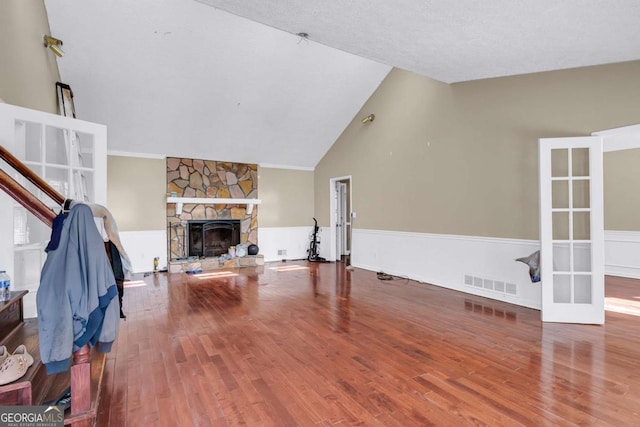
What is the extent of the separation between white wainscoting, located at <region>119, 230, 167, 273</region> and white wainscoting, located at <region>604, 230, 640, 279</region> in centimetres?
885

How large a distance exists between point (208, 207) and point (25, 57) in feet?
15.0

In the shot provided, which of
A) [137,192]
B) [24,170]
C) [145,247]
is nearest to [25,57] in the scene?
[24,170]

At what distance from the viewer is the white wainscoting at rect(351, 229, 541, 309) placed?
4195 mm

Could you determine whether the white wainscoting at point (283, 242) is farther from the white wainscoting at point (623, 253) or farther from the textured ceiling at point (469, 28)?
the white wainscoting at point (623, 253)

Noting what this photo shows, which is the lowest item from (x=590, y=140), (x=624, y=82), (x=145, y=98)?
(x=590, y=140)

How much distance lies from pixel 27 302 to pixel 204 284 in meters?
3.09

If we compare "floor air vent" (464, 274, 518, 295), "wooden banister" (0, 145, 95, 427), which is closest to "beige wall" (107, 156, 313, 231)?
"wooden banister" (0, 145, 95, 427)

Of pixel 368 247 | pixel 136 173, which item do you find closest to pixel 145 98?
pixel 136 173

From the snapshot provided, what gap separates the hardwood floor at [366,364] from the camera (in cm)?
197

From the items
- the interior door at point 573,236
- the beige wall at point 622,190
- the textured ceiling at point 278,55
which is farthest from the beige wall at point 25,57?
the beige wall at point 622,190

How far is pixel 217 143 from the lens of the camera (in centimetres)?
691

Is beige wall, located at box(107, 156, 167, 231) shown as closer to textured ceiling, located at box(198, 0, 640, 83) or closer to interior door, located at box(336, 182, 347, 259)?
interior door, located at box(336, 182, 347, 259)

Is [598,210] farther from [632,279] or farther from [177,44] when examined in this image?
[177,44]

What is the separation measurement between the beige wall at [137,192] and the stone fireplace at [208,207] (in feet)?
0.56
